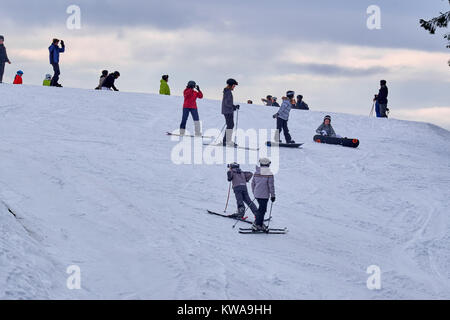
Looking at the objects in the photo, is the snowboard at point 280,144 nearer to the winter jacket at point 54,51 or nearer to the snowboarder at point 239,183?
the snowboarder at point 239,183

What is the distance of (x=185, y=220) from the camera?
11656mm

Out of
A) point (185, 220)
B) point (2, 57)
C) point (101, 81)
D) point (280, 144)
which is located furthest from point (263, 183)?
point (2, 57)

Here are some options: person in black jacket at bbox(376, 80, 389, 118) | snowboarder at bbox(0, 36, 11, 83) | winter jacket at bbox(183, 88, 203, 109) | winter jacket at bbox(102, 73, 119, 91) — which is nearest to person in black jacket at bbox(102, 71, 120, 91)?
winter jacket at bbox(102, 73, 119, 91)

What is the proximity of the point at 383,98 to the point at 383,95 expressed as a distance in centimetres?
17

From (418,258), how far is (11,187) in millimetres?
7605

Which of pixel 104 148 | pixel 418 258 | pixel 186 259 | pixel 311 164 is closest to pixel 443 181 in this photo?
pixel 311 164

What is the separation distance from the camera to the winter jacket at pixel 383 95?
29.2 meters

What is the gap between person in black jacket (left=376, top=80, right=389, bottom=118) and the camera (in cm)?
2910

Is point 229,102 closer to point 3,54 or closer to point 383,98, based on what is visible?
point 3,54

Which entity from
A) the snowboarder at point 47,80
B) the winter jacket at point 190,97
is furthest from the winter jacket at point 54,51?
the winter jacket at point 190,97

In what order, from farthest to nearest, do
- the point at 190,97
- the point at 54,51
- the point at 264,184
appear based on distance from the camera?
1. the point at 54,51
2. the point at 190,97
3. the point at 264,184

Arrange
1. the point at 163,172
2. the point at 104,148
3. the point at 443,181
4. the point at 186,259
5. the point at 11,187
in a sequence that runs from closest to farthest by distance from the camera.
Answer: the point at 186,259, the point at 11,187, the point at 163,172, the point at 104,148, the point at 443,181

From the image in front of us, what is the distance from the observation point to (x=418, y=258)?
11.8m

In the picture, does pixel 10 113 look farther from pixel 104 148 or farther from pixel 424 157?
pixel 424 157
